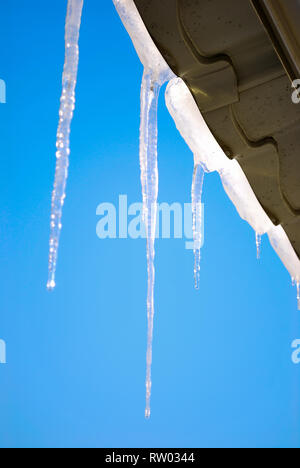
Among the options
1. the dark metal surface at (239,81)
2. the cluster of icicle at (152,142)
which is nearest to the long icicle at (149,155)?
the cluster of icicle at (152,142)

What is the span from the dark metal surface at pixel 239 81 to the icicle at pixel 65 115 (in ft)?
0.84

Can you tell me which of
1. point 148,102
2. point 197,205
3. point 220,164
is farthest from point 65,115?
point 197,205

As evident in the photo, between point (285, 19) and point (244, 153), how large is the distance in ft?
1.34

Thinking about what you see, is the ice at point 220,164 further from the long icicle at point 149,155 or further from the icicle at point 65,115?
the icicle at point 65,115

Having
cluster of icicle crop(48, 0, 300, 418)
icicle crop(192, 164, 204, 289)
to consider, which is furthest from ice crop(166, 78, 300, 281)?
icicle crop(192, 164, 204, 289)

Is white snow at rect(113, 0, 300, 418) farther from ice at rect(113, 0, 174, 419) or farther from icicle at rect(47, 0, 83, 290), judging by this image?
icicle at rect(47, 0, 83, 290)

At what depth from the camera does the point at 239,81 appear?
125 cm

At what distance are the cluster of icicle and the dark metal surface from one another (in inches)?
1.1

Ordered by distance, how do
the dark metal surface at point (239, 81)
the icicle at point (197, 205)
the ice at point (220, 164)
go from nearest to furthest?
1. the dark metal surface at point (239, 81)
2. the ice at point (220, 164)
3. the icicle at point (197, 205)

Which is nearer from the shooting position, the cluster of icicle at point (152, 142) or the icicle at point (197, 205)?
the cluster of icicle at point (152, 142)

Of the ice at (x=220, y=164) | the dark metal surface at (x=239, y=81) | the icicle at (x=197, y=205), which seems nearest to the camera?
the dark metal surface at (x=239, y=81)

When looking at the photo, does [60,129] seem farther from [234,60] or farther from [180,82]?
[234,60]

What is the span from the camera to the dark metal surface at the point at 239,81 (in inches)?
42.3

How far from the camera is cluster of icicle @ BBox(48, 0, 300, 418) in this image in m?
1.17
